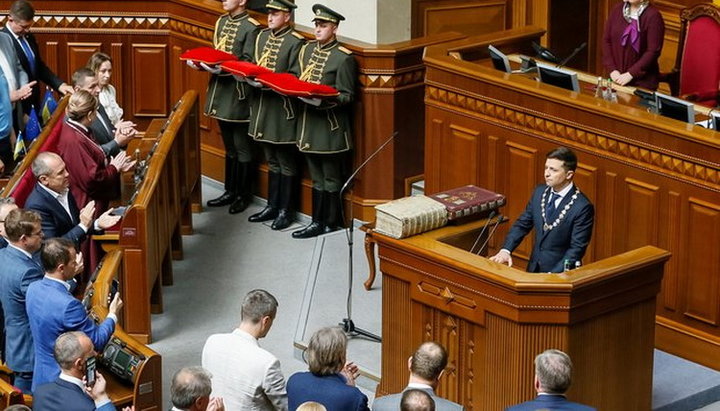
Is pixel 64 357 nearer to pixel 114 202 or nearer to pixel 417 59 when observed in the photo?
pixel 114 202

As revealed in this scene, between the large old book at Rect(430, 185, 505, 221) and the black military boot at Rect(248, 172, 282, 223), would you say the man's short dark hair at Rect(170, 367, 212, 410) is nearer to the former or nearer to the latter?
the large old book at Rect(430, 185, 505, 221)

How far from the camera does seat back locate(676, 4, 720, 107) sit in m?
11.0

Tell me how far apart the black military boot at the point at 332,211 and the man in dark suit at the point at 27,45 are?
1.94m

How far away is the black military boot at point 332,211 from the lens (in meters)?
11.3

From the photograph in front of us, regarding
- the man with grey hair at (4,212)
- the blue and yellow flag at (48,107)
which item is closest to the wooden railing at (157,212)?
the blue and yellow flag at (48,107)

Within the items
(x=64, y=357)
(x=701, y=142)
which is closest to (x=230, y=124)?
(x=701, y=142)

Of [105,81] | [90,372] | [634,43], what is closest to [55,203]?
[105,81]

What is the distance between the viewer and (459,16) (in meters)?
12.1

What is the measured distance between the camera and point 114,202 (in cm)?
1034

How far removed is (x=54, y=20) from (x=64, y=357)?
659cm

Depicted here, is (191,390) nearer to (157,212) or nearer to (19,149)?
(157,212)

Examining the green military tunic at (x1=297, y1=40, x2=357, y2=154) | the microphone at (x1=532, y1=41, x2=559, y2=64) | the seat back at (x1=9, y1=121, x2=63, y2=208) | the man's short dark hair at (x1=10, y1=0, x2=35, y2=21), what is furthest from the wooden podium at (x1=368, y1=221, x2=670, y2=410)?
the man's short dark hair at (x1=10, y1=0, x2=35, y2=21)

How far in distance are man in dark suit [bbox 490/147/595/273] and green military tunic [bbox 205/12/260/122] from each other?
3.61 m

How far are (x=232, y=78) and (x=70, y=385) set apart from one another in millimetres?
5277
